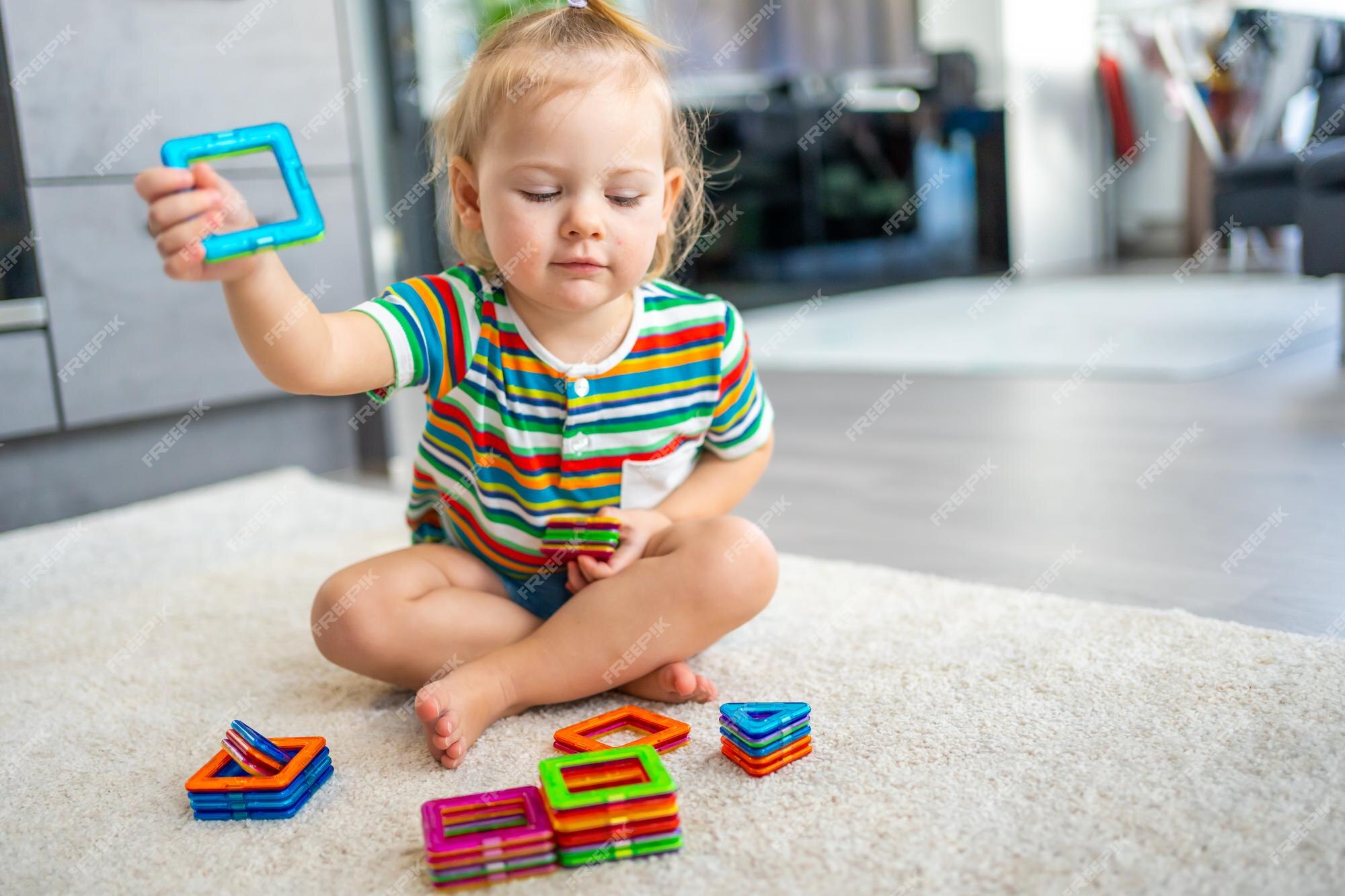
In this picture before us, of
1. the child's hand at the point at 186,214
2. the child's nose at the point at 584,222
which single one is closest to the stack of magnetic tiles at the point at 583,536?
the child's nose at the point at 584,222

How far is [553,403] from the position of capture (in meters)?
0.85

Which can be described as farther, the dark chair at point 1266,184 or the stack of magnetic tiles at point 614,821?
the dark chair at point 1266,184

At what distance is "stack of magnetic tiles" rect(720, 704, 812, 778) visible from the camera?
2.27ft

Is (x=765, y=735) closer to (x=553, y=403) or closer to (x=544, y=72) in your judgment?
(x=553, y=403)

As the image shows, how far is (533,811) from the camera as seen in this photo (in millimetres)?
626

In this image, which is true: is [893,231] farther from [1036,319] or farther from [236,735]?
[236,735]

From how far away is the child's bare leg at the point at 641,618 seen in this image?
807 millimetres

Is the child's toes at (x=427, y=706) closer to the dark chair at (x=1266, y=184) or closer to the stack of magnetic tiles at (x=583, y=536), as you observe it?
the stack of magnetic tiles at (x=583, y=536)

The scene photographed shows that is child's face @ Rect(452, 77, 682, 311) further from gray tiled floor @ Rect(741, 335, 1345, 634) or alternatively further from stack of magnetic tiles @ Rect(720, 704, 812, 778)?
gray tiled floor @ Rect(741, 335, 1345, 634)

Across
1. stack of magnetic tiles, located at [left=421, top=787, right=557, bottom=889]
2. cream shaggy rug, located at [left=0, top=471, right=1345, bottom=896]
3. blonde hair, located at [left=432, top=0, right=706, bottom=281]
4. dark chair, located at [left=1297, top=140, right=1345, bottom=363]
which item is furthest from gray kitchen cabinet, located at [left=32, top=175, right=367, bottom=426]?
dark chair, located at [left=1297, top=140, right=1345, bottom=363]

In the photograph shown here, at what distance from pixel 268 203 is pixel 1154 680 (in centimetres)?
127

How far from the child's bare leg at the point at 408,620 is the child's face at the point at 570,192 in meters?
0.23

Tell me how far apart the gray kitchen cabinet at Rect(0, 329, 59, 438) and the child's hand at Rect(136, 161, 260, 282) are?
0.94 meters

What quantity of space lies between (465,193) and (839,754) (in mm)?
486
